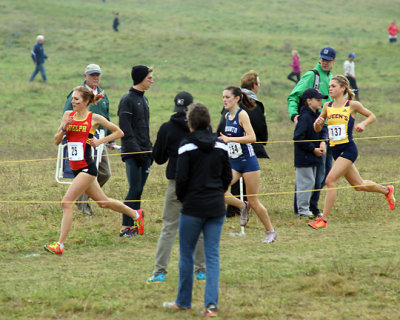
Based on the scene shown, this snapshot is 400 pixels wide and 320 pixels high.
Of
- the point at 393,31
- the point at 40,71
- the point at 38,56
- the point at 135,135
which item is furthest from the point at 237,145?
the point at 393,31

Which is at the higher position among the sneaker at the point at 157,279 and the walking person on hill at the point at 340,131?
the walking person on hill at the point at 340,131

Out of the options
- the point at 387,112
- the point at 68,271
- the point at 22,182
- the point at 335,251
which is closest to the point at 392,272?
the point at 335,251

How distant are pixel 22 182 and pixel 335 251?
21.5 ft

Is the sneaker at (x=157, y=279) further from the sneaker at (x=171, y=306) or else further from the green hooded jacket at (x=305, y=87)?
the green hooded jacket at (x=305, y=87)

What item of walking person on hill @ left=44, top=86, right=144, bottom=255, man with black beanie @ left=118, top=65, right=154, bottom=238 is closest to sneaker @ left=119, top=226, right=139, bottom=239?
man with black beanie @ left=118, top=65, right=154, bottom=238

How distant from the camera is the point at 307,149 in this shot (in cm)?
954

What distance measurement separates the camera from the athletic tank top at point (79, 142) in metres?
7.63

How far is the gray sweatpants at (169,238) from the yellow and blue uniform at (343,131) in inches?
116

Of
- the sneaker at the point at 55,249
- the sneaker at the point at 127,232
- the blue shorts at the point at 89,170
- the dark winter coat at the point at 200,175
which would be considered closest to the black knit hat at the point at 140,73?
the blue shorts at the point at 89,170

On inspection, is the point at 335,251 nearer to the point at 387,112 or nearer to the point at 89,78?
the point at 89,78

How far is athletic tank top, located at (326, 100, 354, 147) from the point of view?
8539 millimetres

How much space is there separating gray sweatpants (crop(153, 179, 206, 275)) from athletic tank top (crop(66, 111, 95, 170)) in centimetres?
159

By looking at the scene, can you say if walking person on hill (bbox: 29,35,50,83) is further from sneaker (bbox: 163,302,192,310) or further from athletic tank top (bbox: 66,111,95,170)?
sneaker (bbox: 163,302,192,310)

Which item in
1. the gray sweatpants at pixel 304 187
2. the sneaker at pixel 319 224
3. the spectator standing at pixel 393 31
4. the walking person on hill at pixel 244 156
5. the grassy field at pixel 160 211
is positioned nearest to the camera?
the grassy field at pixel 160 211
